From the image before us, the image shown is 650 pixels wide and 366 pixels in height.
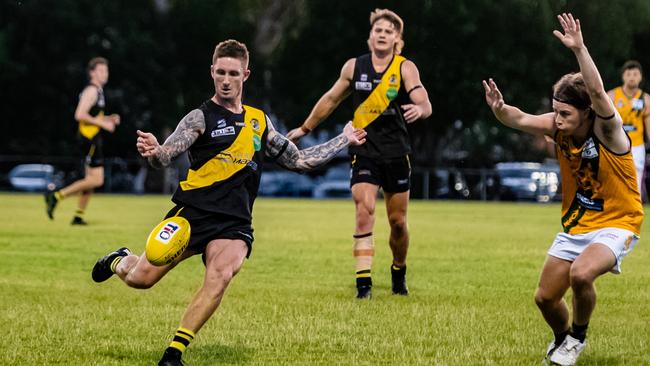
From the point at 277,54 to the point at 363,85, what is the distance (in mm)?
41068

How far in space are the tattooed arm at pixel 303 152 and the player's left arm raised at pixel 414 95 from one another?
2147 millimetres

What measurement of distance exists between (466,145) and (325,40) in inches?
793

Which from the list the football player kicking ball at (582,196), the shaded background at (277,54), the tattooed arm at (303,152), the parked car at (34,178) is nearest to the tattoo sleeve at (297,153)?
the tattooed arm at (303,152)

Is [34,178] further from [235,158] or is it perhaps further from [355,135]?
[235,158]

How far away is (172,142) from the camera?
7059 millimetres

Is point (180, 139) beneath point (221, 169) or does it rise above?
above

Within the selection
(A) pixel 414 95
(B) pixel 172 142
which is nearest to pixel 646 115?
(A) pixel 414 95

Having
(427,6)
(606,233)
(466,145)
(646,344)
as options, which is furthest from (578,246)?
(466,145)

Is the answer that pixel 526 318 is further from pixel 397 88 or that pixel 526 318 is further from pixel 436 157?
pixel 436 157

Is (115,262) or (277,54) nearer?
(115,262)

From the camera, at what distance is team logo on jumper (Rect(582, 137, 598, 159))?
6.92m

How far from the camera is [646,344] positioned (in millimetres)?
7766

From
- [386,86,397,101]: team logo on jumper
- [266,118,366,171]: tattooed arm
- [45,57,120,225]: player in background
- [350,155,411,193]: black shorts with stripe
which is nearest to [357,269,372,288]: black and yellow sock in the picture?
[350,155,411,193]: black shorts with stripe

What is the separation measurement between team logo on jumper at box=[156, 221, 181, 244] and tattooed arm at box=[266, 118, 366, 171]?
941mm
